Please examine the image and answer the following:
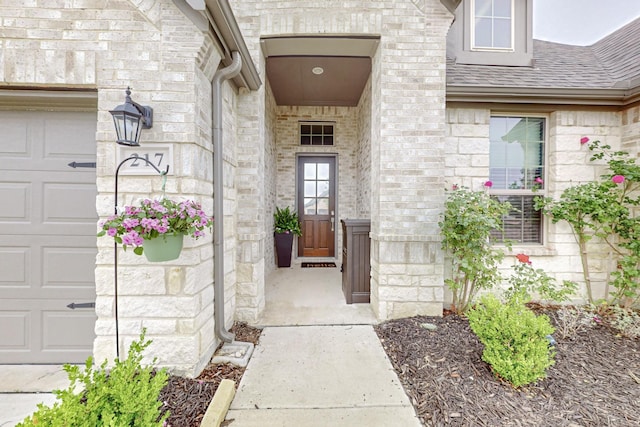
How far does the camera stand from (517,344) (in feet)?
5.90

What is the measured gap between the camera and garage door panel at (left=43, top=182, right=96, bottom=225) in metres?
2.02

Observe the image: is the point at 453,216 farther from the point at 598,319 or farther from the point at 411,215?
the point at 598,319

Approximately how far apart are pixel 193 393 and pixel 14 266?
1651 millimetres

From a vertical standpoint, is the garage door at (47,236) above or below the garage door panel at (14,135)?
below

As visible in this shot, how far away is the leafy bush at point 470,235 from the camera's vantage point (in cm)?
266

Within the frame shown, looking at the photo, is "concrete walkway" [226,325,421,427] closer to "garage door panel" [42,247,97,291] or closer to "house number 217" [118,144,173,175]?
"garage door panel" [42,247,97,291]

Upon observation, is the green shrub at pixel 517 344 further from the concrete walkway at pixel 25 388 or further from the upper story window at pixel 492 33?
the upper story window at pixel 492 33

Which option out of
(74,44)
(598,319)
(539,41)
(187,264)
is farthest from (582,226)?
(74,44)

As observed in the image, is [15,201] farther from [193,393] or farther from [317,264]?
[317,264]

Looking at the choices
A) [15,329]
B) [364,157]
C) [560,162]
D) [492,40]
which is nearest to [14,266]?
[15,329]

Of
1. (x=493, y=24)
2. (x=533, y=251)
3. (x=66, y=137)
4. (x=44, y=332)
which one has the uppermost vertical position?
(x=493, y=24)

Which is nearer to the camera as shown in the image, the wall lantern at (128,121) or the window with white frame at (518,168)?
the wall lantern at (128,121)

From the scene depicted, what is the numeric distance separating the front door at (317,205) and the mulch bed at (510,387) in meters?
3.14

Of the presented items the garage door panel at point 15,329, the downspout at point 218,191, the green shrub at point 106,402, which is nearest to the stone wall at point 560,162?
the downspout at point 218,191
